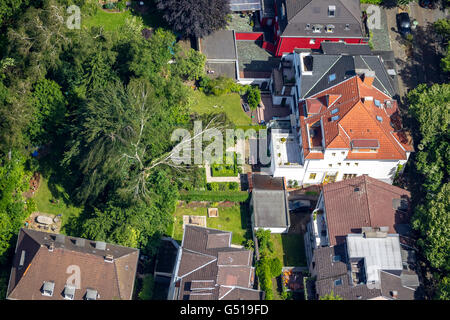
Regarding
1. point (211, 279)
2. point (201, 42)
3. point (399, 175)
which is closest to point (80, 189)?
point (211, 279)

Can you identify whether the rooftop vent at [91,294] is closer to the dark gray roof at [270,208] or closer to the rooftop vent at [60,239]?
Answer: the rooftop vent at [60,239]

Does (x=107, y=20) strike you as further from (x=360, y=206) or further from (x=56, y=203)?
(x=360, y=206)

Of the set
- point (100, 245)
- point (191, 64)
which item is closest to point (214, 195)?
point (100, 245)

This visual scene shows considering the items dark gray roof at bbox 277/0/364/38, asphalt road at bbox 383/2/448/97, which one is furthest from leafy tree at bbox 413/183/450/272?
dark gray roof at bbox 277/0/364/38

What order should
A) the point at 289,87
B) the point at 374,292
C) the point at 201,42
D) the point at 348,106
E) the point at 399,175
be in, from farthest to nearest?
the point at 201,42
the point at 289,87
the point at 399,175
the point at 348,106
the point at 374,292

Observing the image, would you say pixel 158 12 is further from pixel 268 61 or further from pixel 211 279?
pixel 211 279
